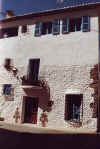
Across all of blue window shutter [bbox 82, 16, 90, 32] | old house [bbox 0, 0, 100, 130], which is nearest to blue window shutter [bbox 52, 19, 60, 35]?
old house [bbox 0, 0, 100, 130]

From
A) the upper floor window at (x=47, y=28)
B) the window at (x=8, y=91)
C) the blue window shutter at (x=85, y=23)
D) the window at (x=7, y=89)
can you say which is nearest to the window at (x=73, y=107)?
the window at (x=8, y=91)

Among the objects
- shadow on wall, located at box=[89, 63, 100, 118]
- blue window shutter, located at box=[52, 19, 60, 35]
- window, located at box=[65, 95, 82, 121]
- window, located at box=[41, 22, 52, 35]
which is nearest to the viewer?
shadow on wall, located at box=[89, 63, 100, 118]

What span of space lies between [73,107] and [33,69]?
14.2 ft

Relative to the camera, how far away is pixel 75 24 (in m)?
14.0

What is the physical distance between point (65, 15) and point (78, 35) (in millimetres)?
2050

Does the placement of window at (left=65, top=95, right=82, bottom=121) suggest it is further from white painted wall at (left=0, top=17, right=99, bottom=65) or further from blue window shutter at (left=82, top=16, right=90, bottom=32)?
blue window shutter at (left=82, top=16, right=90, bottom=32)

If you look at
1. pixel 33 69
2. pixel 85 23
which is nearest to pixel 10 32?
pixel 33 69

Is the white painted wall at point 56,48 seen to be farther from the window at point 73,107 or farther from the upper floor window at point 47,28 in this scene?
the window at point 73,107

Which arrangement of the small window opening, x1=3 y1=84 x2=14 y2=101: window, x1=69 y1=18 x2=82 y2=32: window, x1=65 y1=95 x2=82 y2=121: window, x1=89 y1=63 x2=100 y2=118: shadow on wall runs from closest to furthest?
x1=89 y1=63 x2=100 y2=118: shadow on wall
x1=65 y1=95 x2=82 y2=121: window
x1=69 y1=18 x2=82 y2=32: window
x1=3 y1=84 x2=14 y2=101: window
the small window opening

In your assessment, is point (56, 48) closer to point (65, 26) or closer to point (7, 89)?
point (65, 26)

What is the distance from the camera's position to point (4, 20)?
16.5m

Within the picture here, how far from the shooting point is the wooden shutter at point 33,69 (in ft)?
47.0

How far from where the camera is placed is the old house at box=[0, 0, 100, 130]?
41.6 ft

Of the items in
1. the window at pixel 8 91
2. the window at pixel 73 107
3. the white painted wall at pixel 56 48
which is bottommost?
the window at pixel 73 107
